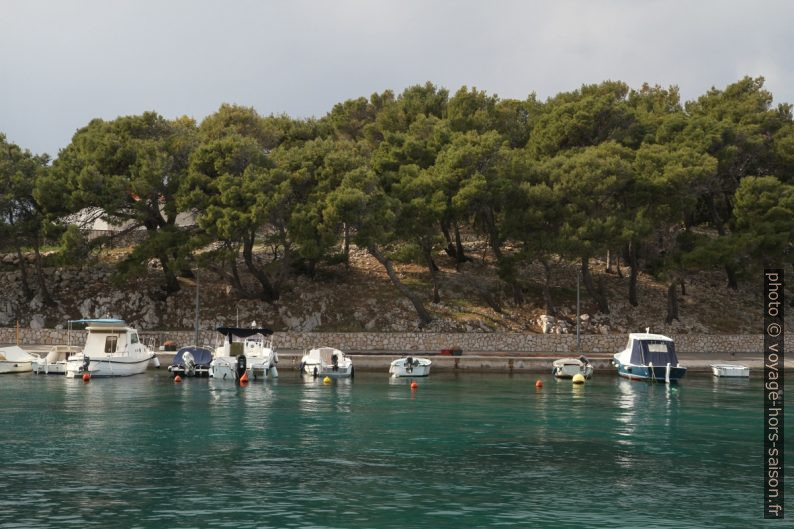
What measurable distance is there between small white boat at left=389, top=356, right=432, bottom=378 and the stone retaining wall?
33.2 feet

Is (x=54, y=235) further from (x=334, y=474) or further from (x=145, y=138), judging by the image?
(x=334, y=474)

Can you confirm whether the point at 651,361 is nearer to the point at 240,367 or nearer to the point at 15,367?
the point at 240,367

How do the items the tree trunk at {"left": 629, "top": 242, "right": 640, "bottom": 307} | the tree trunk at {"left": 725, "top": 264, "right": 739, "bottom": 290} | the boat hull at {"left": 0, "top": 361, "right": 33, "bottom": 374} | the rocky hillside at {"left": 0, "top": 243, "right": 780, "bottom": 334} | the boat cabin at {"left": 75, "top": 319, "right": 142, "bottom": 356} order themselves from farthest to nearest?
the tree trunk at {"left": 725, "top": 264, "right": 739, "bottom": 290}, the tree trunk at {"left": 629, "top": 242, "right": 640, "bottom": 307}, the rocky hillside at {"left": 0, "top": 243, "right": 780, "bottom": 334}, the boat hull at {"left": 0, "top": 361, "right": 33, "bottom": 374}, the boat cabin at {"left": 75, "top": 319, "right": 142, "bottom": 356}

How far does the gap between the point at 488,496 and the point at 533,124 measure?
71496 millimetres

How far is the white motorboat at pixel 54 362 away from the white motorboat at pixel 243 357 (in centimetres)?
1016

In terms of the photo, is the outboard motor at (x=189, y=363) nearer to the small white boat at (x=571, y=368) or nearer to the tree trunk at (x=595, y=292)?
the small white boat at (x=571, y=368)

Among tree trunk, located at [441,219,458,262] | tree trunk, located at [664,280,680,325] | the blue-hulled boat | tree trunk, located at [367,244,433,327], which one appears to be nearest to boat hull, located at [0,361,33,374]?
tree trunk, located at [367,244,433,327]

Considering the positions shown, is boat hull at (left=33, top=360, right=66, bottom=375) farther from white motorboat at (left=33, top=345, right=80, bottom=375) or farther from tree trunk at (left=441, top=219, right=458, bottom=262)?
tree trunk at (left=441, top=219, right=458, bottom=262)

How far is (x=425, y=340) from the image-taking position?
70938mm

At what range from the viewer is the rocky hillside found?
242 feet

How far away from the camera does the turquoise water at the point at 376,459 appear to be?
22750mm

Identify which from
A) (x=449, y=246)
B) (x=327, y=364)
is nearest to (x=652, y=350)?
(x=327, y=364)

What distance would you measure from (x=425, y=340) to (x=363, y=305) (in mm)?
7339

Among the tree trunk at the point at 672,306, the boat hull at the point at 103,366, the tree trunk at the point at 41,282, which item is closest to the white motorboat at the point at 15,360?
the boat hull at the point at 103,366
